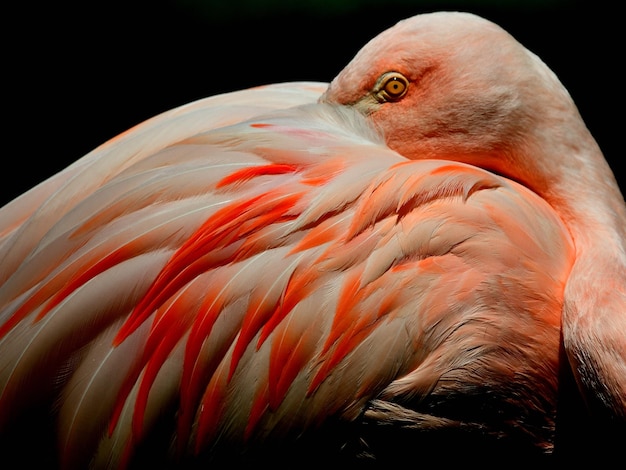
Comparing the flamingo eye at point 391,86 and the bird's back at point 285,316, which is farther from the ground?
the flamingo eye at point 391,86

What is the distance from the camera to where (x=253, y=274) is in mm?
1104

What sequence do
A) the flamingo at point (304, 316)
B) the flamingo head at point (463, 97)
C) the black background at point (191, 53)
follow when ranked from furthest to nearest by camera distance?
the black background at point (191, 53) < the flamingo head at point (463, 97) < the flamingo at point (304, 316)

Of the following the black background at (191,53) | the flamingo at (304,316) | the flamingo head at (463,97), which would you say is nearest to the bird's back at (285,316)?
the flamingo at (304,316)

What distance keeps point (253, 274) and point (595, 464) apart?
1.81ft

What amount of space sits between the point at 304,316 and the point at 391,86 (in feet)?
1.27

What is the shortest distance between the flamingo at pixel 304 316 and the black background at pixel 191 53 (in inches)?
34.0

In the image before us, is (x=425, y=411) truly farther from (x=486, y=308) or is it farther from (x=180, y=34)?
(x=180, y=34)

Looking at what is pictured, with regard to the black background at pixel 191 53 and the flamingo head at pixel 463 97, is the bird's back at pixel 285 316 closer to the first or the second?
the flamingo head at pixel 463 97

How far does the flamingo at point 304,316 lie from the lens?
108cm

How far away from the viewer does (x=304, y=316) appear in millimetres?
1100

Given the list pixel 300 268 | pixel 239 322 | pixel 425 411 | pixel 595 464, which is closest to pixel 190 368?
pixel 239 322

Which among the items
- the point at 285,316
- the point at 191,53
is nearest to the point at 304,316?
the point at 285,316

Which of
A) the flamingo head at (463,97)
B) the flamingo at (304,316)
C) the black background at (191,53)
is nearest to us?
the flamingo at (304,316)

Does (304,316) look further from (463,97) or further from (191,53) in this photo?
(191,53)
